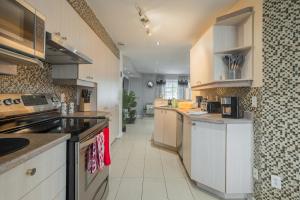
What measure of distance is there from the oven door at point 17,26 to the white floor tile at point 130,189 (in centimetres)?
178

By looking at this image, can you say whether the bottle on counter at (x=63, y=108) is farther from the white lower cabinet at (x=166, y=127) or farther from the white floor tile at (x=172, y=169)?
the white lower cabinet at (x=166, y=127)

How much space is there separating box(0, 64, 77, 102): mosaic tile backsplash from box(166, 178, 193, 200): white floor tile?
5.87 ft

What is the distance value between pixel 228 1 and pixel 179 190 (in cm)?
248

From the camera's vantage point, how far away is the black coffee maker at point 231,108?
2385 mm

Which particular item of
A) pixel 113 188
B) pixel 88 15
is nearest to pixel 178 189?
pixel 113 188

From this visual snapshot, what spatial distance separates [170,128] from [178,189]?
70.3 inches

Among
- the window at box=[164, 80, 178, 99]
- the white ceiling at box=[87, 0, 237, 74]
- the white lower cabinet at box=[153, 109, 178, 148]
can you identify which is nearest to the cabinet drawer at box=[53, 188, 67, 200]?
the white ceiling at box=[87, 0, 237, 74]

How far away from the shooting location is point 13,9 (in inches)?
45.5

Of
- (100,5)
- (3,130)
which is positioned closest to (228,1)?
(100,5)

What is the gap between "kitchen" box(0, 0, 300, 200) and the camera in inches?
46.8

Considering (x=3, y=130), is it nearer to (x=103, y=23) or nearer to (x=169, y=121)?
(x=103, y=23)

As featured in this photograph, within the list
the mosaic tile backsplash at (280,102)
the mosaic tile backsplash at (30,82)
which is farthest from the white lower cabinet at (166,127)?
the mosaic tile backsplash at (30,82)

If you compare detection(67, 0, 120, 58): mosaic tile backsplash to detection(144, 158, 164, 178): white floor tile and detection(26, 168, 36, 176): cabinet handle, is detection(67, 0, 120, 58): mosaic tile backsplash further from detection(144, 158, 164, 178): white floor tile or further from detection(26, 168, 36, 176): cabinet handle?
detection(144, 158, 164, 178): white floor tile

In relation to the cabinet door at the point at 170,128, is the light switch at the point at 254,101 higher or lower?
higher
